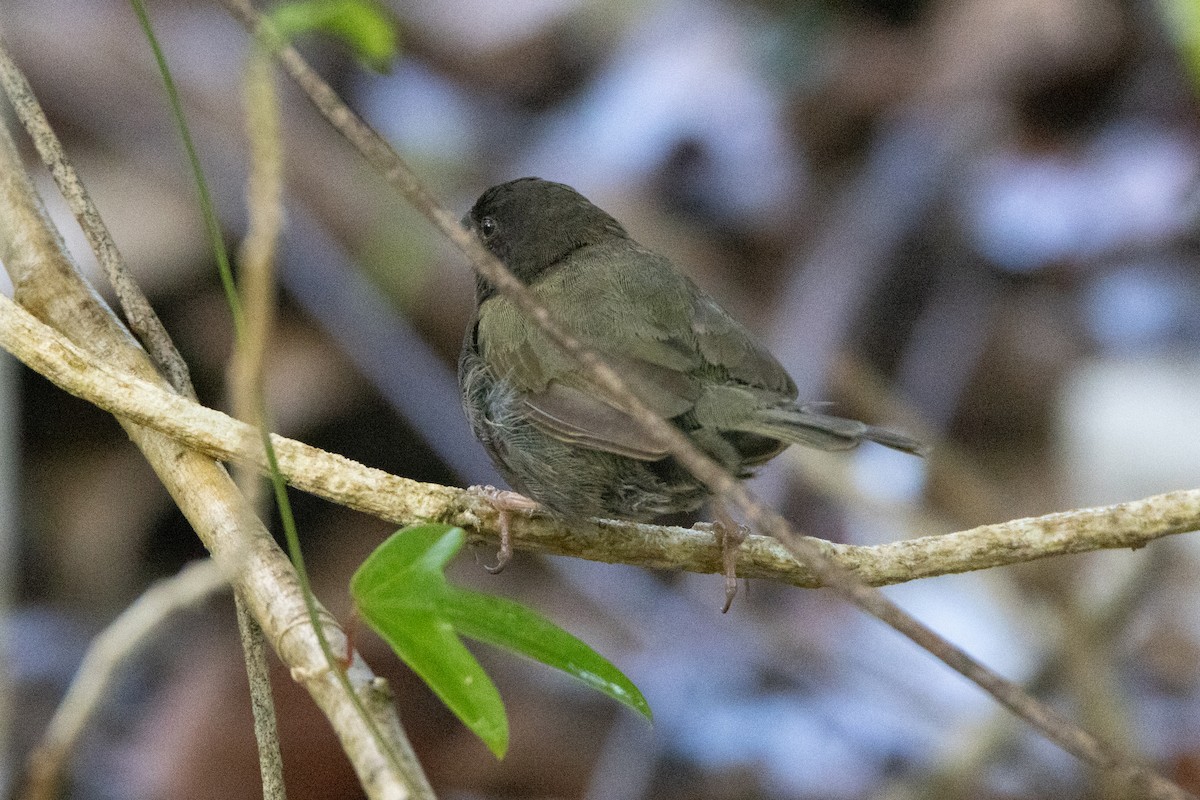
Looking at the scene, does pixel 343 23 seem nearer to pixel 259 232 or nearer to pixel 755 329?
pixel 259 232

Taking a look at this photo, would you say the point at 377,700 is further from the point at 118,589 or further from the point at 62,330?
the point at 118,589

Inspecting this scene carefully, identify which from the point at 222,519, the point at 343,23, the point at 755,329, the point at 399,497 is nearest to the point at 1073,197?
the point at 755,329

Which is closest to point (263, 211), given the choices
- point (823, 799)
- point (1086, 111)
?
point (823, 799)

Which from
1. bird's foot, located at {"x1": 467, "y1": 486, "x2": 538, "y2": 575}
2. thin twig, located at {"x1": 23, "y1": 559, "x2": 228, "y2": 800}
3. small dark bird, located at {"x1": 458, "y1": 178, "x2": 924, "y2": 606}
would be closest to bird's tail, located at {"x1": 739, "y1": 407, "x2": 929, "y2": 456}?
small dark bird, located at {"x1": 458, "y1": 178, "x2": 924, "y2": 606}

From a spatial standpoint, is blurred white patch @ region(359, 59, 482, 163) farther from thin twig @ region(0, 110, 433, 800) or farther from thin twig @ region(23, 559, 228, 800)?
thin twig @ region(23, 559, 228, 800)

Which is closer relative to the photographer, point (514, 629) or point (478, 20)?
point (514, 629)

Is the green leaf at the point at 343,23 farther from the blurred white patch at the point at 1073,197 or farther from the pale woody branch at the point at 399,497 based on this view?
the blurred white patch at the point at 1073,197

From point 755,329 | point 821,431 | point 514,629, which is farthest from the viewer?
point 755,329
